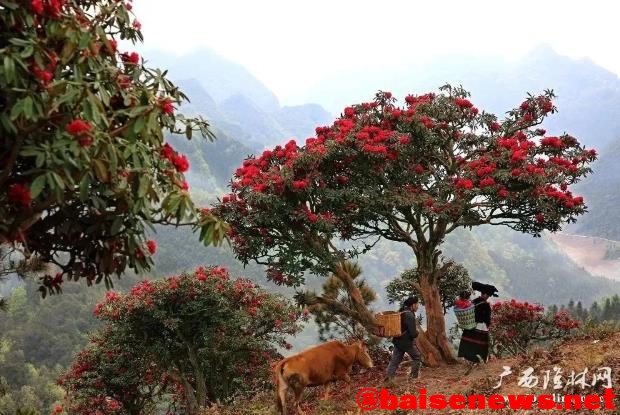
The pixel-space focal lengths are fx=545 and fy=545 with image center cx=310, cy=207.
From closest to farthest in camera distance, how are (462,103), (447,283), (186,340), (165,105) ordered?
(165,105)
(462,103)
(186,340)
(447,283)

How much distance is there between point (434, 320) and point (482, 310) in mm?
2659

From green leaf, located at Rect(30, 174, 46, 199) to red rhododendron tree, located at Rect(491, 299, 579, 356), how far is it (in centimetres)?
1825

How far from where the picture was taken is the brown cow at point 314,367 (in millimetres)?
10070

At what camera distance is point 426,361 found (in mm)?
14367

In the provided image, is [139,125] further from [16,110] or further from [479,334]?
[479,334]

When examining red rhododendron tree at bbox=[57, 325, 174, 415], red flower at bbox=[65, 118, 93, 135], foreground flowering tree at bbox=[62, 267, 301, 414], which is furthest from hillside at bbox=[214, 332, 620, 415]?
red rhododendron tree at bbox=[57, 325, 174, 415]

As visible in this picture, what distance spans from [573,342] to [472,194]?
4.54 m

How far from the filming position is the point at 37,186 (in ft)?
14.7

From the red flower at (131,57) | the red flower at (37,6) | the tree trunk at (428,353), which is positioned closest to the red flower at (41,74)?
the red flower at (37,6)

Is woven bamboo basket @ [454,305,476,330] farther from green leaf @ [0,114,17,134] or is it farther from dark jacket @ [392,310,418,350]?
green leaf @ [0,114,17,134]

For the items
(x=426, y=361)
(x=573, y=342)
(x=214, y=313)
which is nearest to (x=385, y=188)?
(x=426, y=361)

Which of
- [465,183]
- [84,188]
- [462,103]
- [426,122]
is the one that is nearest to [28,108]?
[84,188]

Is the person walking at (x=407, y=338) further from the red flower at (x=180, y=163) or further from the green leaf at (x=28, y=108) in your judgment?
the green leaf at (x=28, y=108)

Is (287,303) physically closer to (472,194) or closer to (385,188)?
(385,188)
